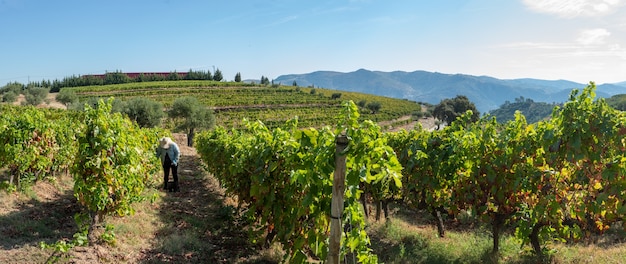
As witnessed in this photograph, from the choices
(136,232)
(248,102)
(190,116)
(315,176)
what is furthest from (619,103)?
(315,176)

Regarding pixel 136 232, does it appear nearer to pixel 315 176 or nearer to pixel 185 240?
pixel 185 240

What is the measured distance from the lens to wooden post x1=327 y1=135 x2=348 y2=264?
311 cm

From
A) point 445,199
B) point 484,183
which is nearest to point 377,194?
point 445,199

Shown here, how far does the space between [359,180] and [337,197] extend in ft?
0.87

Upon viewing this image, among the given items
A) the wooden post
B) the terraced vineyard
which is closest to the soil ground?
the wooden post

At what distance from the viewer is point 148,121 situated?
38.4 metres

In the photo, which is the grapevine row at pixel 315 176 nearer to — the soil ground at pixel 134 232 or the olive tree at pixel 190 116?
the soil ground at pixel 134 232

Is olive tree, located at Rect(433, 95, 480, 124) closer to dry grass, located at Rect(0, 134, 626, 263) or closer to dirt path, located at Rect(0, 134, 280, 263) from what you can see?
dry grass, located at Rect(0, 134, 626, 263)

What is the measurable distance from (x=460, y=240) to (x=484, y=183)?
5.96 ft

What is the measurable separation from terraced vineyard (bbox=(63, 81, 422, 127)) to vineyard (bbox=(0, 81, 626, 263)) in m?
43.8

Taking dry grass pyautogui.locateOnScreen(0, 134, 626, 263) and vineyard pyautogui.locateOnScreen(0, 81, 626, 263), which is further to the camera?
dry grass pyautogui.locateOnScreen(0, 134, 626, 263)

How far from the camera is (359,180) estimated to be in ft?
11.0

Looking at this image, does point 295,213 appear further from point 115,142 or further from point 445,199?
point 445,199

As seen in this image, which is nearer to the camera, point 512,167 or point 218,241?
point 512,167
